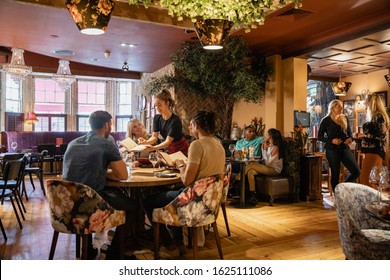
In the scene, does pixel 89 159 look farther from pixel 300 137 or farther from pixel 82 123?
pixel 82 123

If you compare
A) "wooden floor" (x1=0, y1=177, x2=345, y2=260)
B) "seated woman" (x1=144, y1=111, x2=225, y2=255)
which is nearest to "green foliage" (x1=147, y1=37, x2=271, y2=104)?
"wooden floor" (x1=0, y1=177, x2=345, y2=260)

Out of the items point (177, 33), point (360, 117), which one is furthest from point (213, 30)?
point (360, 117)

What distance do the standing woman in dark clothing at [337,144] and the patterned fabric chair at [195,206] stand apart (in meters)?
2.96

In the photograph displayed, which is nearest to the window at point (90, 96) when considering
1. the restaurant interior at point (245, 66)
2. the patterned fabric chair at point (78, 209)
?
the restaurant interior at point (245, 66)

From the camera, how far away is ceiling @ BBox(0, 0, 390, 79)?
4.42m

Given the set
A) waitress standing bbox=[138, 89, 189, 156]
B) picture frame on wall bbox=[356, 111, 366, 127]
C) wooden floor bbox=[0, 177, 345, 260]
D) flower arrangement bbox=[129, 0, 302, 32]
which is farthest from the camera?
picture frame on wall bbox=[356, 111, 366, 127]

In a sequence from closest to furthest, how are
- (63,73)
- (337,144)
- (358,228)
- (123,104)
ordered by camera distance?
(358,228) < (337,144) < (63,73) < (123,104)

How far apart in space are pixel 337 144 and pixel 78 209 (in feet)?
12.8

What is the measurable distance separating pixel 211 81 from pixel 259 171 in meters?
1.81

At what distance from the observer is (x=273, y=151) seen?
530 centimetres

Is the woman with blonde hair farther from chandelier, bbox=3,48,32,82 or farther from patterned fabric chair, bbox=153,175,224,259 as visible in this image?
chandelier, bbox=3,48,32,82

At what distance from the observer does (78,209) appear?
238 centimetres

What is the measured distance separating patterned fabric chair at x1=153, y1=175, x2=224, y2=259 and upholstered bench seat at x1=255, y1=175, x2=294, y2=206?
2677 mm

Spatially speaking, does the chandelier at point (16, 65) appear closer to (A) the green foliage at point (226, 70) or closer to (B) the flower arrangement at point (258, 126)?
(A) the green foliage at point (226, 70)
